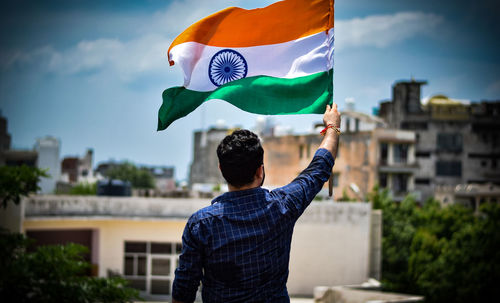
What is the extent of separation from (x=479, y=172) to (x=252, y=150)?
172ft

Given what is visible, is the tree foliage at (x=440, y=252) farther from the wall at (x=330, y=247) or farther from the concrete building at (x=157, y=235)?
the concrete building at (x=157, y=235)

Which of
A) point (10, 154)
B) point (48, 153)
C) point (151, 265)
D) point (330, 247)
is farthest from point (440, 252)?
point (10, 154)

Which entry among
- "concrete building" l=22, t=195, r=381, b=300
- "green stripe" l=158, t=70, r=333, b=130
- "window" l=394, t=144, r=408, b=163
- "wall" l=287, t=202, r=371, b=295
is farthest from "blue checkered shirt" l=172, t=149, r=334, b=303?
"window" l=394, t=144, r=408, b=163

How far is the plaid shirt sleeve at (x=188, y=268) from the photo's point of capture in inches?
103

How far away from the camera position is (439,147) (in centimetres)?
4972

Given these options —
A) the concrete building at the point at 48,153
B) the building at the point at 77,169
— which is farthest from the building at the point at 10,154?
the building at the point at 77,169

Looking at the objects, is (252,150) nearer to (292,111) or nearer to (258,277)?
(258,277)

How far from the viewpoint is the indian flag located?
4379 millimetres

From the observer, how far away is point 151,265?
21.3 metres

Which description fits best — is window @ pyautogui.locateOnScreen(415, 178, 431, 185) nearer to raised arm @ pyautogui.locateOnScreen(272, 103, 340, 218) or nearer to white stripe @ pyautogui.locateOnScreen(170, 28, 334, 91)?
white stripe @ pyautogui.locateOnScreen(170, 28, 334, 91)

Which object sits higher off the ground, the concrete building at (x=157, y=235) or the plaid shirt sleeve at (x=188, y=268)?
the plaid shirt sleeve at (x=188, y=268)

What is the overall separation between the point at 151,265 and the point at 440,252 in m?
15.9

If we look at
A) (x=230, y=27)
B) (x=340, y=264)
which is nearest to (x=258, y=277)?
(x=230, y=27)

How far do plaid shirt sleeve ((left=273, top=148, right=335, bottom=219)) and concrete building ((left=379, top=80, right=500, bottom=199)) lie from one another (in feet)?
160
